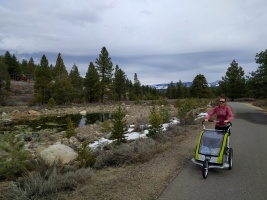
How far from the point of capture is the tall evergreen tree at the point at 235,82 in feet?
196

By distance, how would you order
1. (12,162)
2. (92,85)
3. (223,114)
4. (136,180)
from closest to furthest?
(136,180) → (223,114) → (12,162) → (92,85)

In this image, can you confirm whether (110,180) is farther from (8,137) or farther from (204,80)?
(204,80)

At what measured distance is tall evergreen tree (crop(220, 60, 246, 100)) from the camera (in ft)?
196

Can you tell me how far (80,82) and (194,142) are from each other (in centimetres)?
7186

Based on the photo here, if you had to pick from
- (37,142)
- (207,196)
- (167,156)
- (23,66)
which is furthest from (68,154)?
(23,66)

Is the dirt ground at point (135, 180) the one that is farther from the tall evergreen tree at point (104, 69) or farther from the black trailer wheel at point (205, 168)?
the tall evergreen tree at point (104, 69)

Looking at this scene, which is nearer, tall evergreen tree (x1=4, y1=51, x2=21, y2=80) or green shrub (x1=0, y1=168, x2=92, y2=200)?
green shrub (x1=0, y1=168, x2=92, y2=200)

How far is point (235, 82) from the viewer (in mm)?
60000

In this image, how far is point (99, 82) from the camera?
54.0 metres

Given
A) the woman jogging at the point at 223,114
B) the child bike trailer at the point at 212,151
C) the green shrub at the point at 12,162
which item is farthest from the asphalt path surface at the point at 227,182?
the green shrub at the point at 12,162

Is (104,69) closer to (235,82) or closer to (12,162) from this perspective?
(235,82)

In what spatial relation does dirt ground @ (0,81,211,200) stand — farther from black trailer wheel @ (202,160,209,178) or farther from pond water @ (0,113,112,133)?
pond water @ (0,113,112,133)

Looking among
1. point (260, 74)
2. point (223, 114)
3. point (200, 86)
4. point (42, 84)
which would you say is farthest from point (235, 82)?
point (223, 114)

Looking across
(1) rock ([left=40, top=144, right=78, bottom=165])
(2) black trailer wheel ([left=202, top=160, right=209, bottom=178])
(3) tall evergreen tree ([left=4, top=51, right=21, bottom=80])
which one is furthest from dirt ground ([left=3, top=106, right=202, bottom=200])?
(3) tall evergreen tree ([left=4, top=51, right=21, bottom=80])
